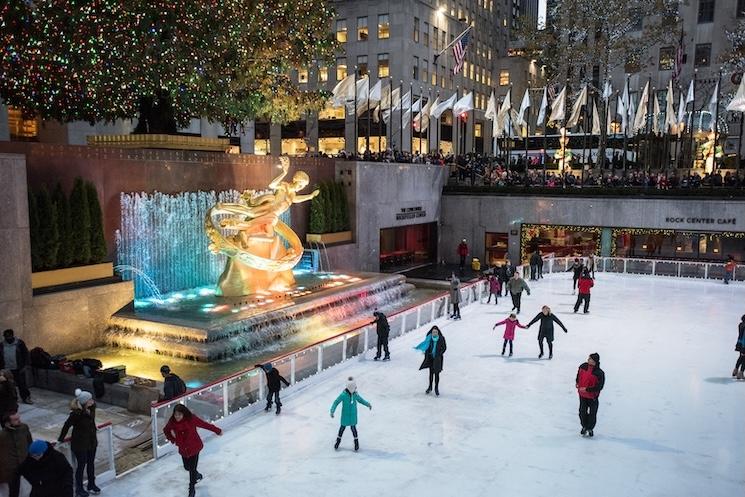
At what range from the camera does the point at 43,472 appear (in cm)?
608

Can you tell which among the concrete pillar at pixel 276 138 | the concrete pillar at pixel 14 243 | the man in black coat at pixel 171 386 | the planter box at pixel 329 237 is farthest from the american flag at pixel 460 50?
the man in black coat at pixel 171 386

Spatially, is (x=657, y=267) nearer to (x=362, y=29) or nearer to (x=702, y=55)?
(x=702, y=55)

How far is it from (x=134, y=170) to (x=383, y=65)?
3486cm

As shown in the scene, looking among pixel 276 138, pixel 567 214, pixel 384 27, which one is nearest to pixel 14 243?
pixel 567 214

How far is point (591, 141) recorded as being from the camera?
1716 inches

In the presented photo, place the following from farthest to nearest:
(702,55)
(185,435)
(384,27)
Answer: (384,27) < (702,55) < (185,435)

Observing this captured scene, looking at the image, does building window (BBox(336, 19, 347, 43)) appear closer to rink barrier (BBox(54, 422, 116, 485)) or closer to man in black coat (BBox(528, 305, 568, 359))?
man in black coat (BBox(528, 305, 568, 359))

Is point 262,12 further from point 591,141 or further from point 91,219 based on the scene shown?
point 591,141

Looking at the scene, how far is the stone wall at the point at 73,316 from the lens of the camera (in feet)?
47.4

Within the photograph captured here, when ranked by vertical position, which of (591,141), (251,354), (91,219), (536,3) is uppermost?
(536,3)

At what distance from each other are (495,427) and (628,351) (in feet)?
19.5

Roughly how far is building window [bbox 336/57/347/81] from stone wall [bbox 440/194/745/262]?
22542 mm

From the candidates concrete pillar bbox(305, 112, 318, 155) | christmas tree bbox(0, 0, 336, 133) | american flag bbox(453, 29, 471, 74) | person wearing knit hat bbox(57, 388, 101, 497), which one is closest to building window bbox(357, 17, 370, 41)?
concrete pillar bbox(305, 112, 318, 155)

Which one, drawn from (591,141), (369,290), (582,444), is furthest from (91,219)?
(591,141)
